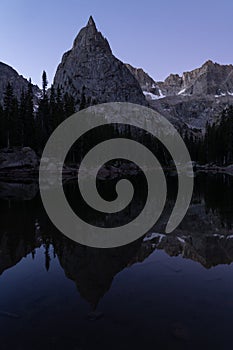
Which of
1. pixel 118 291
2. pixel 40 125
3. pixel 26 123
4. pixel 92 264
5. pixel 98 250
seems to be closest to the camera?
pixel 118 291

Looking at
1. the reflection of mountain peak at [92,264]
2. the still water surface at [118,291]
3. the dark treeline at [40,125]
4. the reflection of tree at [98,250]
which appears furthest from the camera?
the dark treeline at [40,125]

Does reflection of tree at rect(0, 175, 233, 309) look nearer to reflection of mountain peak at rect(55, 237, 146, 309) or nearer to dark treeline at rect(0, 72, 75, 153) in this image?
reflection of mountain peak at rect(55, 237, 146, 309)

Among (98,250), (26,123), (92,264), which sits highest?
(26,123)

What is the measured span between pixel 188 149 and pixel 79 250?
413 ft

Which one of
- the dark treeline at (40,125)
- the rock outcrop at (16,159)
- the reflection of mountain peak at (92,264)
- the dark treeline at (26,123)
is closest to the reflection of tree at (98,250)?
the reflection of mountain peak at (92,264)

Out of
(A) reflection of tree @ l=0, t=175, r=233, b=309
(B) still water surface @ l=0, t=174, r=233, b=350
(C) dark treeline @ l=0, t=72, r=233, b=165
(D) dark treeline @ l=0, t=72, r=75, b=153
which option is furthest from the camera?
(C) dark treeline @ l=0, t=72, r=233, b=165

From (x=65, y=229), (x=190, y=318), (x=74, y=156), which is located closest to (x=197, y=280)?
(x=190, y=318)

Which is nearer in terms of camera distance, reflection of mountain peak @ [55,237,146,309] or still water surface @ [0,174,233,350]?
still water surface @ [0,174,233,350]

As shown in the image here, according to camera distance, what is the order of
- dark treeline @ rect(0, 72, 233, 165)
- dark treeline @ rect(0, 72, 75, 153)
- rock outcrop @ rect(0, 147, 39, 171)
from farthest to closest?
dark treeline @ rect(0, 72, 233, 165)
dark treeline @ rect(0, 72, 75, 153)
rock outcrop @ rect(0, 147, 39, 171)

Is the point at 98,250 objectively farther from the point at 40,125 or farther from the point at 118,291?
the point at 40,125

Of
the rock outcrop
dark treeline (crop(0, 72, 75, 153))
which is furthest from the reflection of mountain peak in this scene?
dark treeline (crop(0, 72, 75, 153))

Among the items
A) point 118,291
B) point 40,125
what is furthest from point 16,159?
point 118,291

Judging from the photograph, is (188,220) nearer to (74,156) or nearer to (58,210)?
(58,210)

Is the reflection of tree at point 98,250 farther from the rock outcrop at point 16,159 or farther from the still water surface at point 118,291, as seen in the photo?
the rock outcrop at point 16,159
